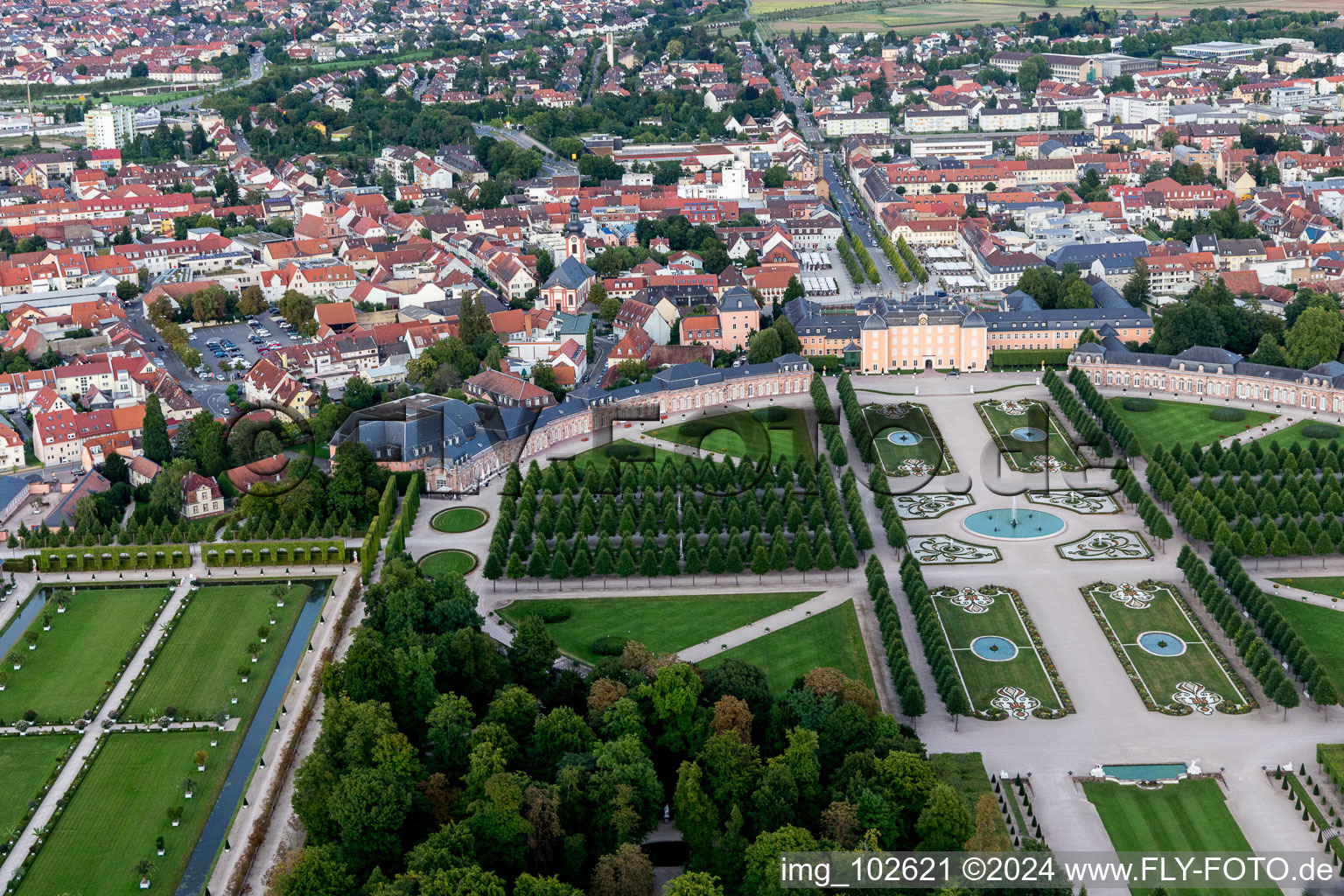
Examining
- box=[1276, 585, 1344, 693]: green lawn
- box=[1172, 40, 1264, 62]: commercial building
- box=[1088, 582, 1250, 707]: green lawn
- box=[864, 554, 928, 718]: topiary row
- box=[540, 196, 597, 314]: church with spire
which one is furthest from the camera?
box=[1172, 40, 1264, 62]: commercial building

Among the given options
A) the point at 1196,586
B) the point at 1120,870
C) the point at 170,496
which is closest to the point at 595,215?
the point at 170,496

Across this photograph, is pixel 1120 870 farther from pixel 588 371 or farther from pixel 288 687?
pixel 588 371

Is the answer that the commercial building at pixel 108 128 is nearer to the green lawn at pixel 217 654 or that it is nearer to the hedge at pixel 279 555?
the hedge at pixel 279 555

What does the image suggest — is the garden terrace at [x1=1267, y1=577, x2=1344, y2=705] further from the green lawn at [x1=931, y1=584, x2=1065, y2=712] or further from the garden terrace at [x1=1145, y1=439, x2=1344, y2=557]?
the green lawn at [x1=931, y1=584, x2=1065, y2=712]

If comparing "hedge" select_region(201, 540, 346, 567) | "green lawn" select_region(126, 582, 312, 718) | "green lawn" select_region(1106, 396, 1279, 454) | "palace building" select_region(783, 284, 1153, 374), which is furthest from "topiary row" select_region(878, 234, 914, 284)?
"green lawn" select_region(126, 582, 312, 718)

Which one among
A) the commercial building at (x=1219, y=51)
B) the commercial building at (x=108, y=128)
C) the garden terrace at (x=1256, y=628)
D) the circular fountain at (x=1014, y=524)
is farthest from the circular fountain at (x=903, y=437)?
the commercial building at (x=1219, y=51)

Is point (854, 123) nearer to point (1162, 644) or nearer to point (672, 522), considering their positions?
point (672, 522)

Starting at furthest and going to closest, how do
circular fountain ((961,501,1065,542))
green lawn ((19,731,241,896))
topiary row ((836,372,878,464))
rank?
topiary row ((836,372,878,464)), circular fountain ((961,501,1065,542)), green lawn ((19,731,241,896))
